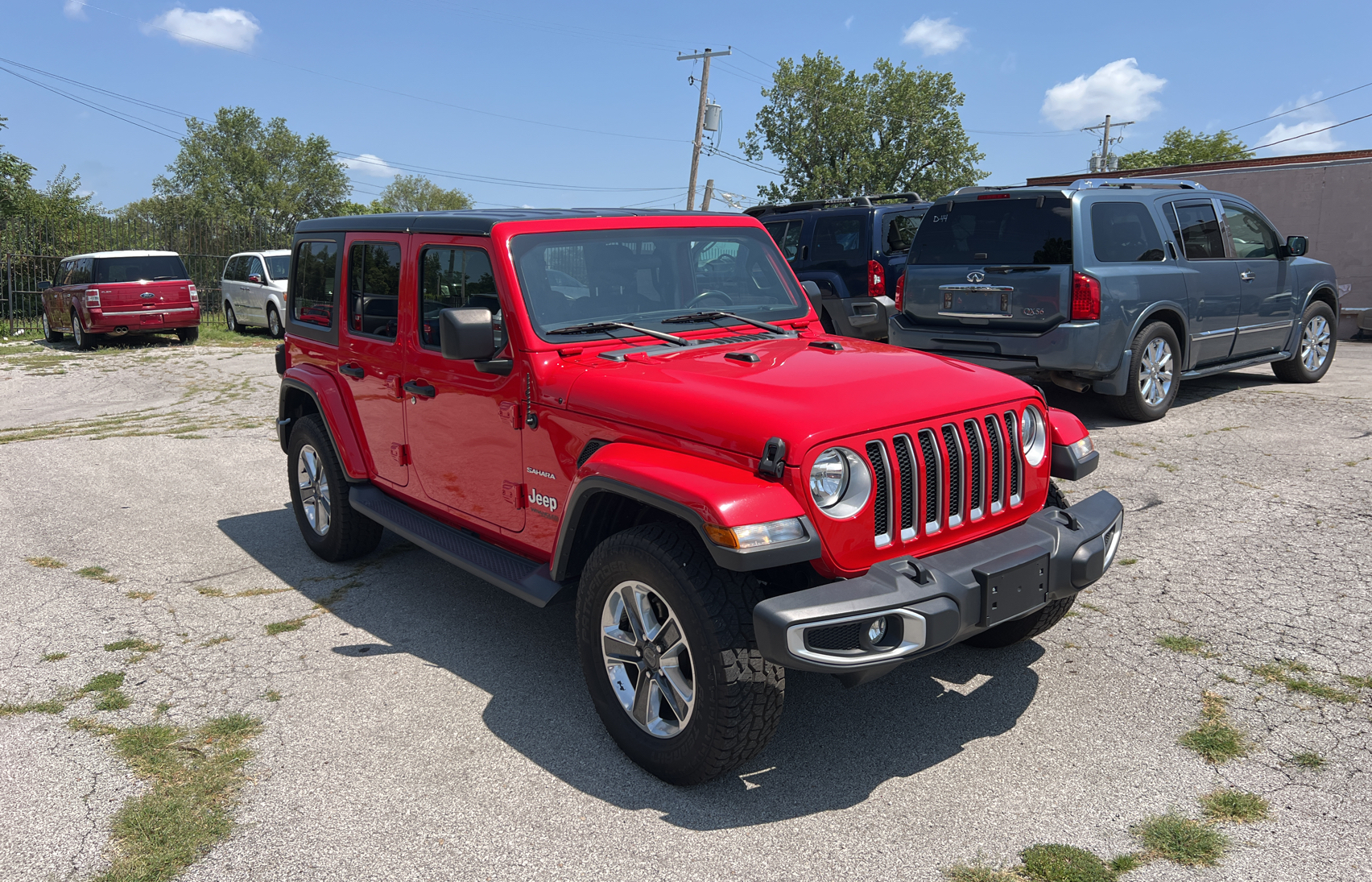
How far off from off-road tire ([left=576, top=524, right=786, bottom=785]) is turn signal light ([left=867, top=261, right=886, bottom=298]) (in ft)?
29.7

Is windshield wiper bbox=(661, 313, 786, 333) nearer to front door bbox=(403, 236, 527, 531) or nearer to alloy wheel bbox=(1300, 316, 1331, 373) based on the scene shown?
front door bbox=(403, 236, 527, 531)

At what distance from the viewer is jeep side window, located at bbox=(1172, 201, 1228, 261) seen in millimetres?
8742

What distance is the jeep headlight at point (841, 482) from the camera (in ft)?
10.3

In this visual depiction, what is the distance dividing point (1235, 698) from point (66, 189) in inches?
1849

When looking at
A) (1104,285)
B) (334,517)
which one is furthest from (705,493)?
(1104,285)

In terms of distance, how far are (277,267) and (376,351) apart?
16.5 m

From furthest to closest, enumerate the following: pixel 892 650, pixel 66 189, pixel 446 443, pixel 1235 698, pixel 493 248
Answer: pixel 66 189 → pixel 446 443 → pixel 493 248 → pixel 1235 698 → pixel 892 650

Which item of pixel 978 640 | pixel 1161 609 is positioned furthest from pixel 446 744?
pixel 1161 609

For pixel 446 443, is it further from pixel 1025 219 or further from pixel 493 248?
pixel 1025 219

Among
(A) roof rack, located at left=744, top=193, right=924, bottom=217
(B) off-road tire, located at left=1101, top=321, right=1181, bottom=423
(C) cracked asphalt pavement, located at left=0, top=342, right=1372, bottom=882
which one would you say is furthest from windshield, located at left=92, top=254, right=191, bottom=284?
(B) off-road tire, located at left=1101, top=321, right=1181, bottom=423

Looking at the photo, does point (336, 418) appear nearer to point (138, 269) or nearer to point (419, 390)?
point (419, 390)

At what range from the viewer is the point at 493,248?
411 cm

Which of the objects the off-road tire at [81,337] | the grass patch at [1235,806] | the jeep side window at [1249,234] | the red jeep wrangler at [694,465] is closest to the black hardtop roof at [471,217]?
the red jeep wrangler at [694,465]

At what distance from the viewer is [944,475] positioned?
3.34 meters
